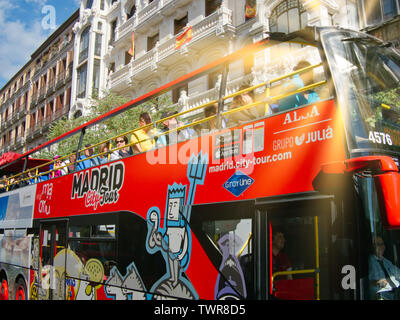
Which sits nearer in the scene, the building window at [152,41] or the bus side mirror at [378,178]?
the bus side mirror at [378,178]

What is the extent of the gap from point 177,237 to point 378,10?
12.5 m

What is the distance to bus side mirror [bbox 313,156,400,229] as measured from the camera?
235 centimetres

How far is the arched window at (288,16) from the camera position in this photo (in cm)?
1452

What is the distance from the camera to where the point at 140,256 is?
4.59 meters

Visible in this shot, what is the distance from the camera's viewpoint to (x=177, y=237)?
4.16 m

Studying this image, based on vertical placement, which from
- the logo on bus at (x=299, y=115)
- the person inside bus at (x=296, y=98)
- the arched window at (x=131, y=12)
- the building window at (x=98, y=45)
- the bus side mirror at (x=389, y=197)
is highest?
the arched window at (x=131, y=12)

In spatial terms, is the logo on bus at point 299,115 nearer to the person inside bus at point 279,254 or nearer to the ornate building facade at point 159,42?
the person inside bus at point 279,254

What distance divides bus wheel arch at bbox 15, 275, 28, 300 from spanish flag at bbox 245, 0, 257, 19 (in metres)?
13.9

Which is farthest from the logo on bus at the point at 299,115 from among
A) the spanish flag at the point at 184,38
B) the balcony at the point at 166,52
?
the spanish flag at the point at 184,38

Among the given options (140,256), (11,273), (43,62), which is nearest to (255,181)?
(140,256)

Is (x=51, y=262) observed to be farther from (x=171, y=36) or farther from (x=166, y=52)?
(x=171, y=36)

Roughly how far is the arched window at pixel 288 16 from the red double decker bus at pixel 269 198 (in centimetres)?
1130

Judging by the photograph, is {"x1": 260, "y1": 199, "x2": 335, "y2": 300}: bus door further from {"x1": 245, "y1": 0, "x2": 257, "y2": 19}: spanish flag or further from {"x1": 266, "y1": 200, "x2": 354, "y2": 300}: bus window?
{"x1": 245, "y1": 0, "x2": 257, "y2": 19}: spanish flag

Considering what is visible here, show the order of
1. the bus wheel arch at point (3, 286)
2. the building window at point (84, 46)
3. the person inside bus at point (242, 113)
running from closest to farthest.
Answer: the person inside bus at point (242, 113), the bus wheel arch at point (3, 286), the building window at point (84, 46)
